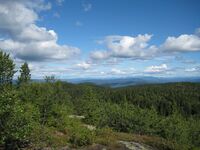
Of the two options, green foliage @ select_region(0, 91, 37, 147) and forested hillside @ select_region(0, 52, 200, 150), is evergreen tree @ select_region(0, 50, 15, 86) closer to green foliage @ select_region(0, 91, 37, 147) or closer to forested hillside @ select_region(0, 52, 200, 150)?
forested hillside @ select_region(0, 52, 200, 150)

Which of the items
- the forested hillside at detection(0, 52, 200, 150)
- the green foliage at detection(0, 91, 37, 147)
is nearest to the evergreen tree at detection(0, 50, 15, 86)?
the forested hillside at detection(0, 52, 200, 150)

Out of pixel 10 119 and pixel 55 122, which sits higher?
pixel 10 119

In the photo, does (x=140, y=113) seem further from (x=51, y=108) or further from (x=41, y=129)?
(x=41, y=129)

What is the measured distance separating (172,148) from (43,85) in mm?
20039

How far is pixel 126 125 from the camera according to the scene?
276 ft

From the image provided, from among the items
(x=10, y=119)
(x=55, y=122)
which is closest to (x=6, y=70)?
(x=10, y=119)

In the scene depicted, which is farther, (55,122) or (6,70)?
(55,122)

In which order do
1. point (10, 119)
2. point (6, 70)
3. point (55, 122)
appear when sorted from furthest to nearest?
point (55, 122) → point (6, 70) → point (10, 119)

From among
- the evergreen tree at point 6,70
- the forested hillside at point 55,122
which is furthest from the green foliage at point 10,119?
the evergreen tree at point 6,70

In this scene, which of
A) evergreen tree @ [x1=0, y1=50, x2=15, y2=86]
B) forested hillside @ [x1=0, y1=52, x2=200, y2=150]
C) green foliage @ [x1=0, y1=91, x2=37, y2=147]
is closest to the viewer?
green foliage @ [x1=0, y1=91, x2=37, y2=147]

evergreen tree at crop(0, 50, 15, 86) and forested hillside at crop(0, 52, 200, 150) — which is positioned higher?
evergreen tree at crop(0, 50, 15, 86)

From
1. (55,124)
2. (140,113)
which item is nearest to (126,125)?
(140,113)

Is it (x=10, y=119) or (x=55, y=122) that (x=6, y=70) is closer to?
(x=10, y=119)

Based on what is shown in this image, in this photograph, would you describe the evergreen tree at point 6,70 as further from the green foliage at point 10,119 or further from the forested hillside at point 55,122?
the green foliage at point 10,119
